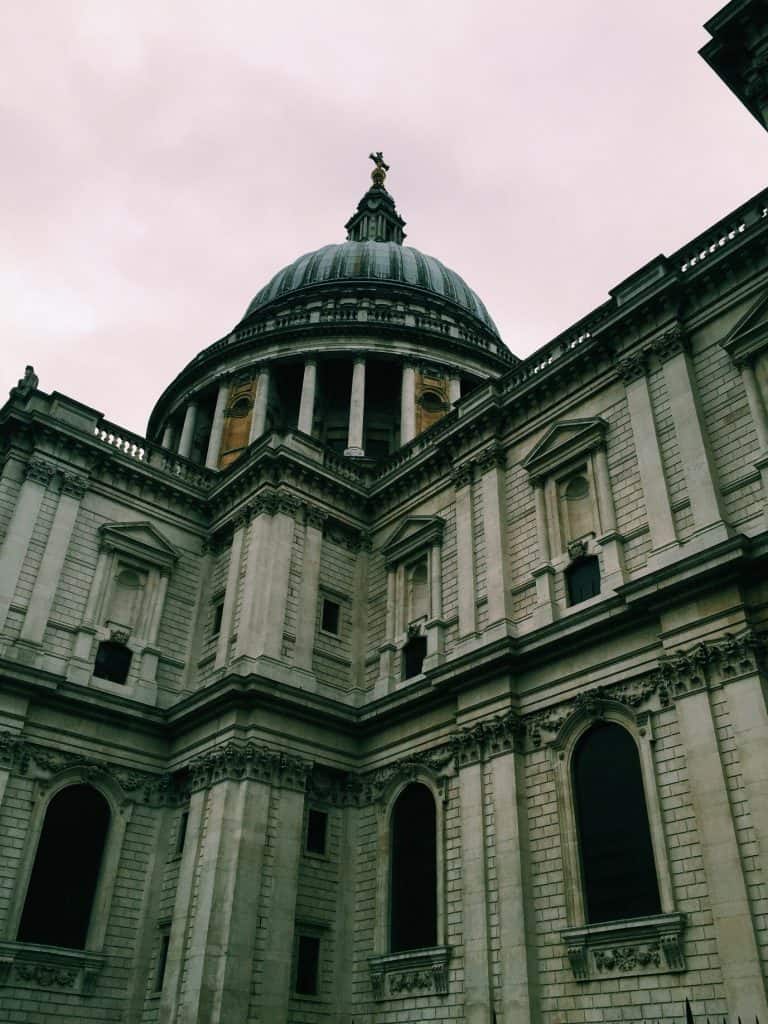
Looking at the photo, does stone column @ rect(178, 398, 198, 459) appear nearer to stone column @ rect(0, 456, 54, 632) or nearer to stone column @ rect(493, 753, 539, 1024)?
stone column @ rect(0, 456, 54, 632)

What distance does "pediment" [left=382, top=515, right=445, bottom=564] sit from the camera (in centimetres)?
2745

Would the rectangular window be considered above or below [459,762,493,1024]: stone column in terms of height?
above

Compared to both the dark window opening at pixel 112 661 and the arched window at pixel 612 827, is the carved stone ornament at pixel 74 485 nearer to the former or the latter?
the dark window opening at pixel 112 661

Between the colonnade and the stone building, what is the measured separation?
1001cm

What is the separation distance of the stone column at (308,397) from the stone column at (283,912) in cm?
2132

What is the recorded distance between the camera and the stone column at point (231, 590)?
26.6 meters

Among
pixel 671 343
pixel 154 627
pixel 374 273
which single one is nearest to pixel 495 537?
pixel 671 343

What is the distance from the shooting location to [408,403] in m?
42.4

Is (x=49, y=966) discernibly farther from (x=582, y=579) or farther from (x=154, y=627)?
(x=582, y=579)

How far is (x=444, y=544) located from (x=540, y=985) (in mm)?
12720

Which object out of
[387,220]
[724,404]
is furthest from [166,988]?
[387,220]

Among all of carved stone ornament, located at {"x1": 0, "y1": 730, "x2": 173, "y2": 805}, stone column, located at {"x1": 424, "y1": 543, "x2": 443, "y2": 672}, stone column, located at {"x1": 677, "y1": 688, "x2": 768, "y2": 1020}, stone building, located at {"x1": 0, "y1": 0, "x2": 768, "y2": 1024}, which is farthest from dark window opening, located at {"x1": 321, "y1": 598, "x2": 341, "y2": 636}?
stone column, located at {"x1": 677, "y1": 688, "x2": 768, "y2": 1020}

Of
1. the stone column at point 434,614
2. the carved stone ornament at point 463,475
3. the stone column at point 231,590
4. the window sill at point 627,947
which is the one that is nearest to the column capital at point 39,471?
the stone column at point 231,590

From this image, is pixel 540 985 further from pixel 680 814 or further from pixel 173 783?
pixel 173 783
